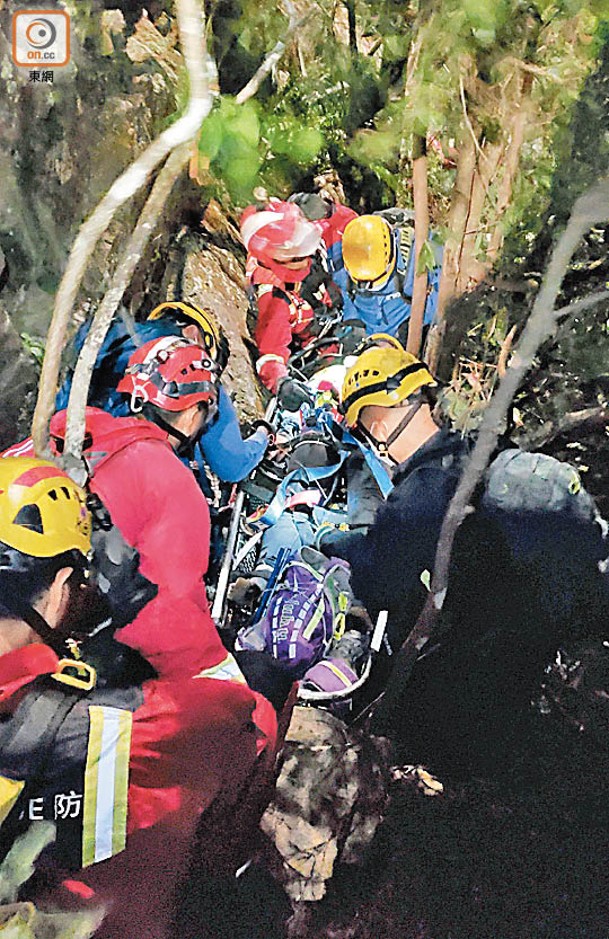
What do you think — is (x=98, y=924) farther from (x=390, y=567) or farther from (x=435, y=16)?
(x=435, y=16)

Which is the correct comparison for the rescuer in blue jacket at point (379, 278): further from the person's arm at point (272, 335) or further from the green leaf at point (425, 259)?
the person's arm at point (272, 335)

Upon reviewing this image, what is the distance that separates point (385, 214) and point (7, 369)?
0.78 metres

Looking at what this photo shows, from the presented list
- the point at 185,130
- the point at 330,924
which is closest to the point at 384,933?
the point at 330,924

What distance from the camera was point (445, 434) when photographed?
160 cm

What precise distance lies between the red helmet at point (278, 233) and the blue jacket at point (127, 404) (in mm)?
225

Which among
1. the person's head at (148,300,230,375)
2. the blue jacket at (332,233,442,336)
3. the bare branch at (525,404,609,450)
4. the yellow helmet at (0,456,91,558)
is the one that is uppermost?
the blue jacket at (332,233,442,336)

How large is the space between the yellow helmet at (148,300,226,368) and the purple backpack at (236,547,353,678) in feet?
1.38

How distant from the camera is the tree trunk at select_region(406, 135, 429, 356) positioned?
153 cm

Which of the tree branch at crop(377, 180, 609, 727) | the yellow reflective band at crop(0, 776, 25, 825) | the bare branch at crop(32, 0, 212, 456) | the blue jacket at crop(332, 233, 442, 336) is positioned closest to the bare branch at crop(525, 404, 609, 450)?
the tree branch at crop(377, 180, 609, 727)

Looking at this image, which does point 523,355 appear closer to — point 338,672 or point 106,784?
point 338,672

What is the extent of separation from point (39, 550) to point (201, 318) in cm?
53

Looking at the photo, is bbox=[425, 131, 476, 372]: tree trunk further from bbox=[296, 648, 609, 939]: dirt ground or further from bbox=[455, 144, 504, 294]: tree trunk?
bbox=[296, 648, 609, 939]: dirt ground

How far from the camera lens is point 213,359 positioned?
155 centimetres

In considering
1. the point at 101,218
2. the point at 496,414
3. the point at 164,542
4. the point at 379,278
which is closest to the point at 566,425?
the point at 496,414
